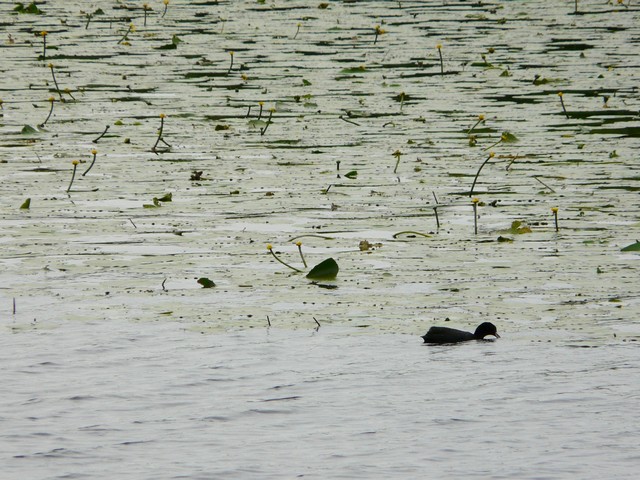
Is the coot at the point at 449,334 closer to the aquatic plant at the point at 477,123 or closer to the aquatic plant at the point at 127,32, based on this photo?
the aquatic plant at the point at 477,123

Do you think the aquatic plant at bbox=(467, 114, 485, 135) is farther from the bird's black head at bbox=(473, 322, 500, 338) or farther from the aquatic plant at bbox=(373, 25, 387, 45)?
the aquatic plant at bbox=(373, 25, 387, 45)

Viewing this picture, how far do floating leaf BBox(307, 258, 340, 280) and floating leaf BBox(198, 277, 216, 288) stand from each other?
472 millimetres

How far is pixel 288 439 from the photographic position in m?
4.68

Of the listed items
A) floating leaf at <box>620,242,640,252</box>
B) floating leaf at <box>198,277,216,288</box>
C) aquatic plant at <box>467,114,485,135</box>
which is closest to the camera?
floating leaf at <box>198,277,216,288</box>

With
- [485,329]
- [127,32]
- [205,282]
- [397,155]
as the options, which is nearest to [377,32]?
[127,32]

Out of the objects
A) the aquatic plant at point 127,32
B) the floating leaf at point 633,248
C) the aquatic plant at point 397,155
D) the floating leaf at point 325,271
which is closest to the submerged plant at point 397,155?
the aquatic plant at point 397,155

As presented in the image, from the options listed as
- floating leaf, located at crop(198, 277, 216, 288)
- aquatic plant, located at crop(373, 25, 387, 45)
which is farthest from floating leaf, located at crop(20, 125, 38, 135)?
aquatic plant, located at crop(373, 25, 387, 45)

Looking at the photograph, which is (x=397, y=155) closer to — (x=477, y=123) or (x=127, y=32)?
(x=477, y=123)

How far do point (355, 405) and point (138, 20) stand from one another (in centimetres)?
1344

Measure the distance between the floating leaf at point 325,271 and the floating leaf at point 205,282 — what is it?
47 centimetres

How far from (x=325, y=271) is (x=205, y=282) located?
22.7 inches

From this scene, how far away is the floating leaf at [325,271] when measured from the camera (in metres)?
6.53

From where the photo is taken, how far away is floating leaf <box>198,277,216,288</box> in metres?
6.41

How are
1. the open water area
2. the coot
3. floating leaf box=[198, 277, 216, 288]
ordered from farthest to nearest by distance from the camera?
floating leaf box=[198, 277, 216, 288], the coot, the open water area
